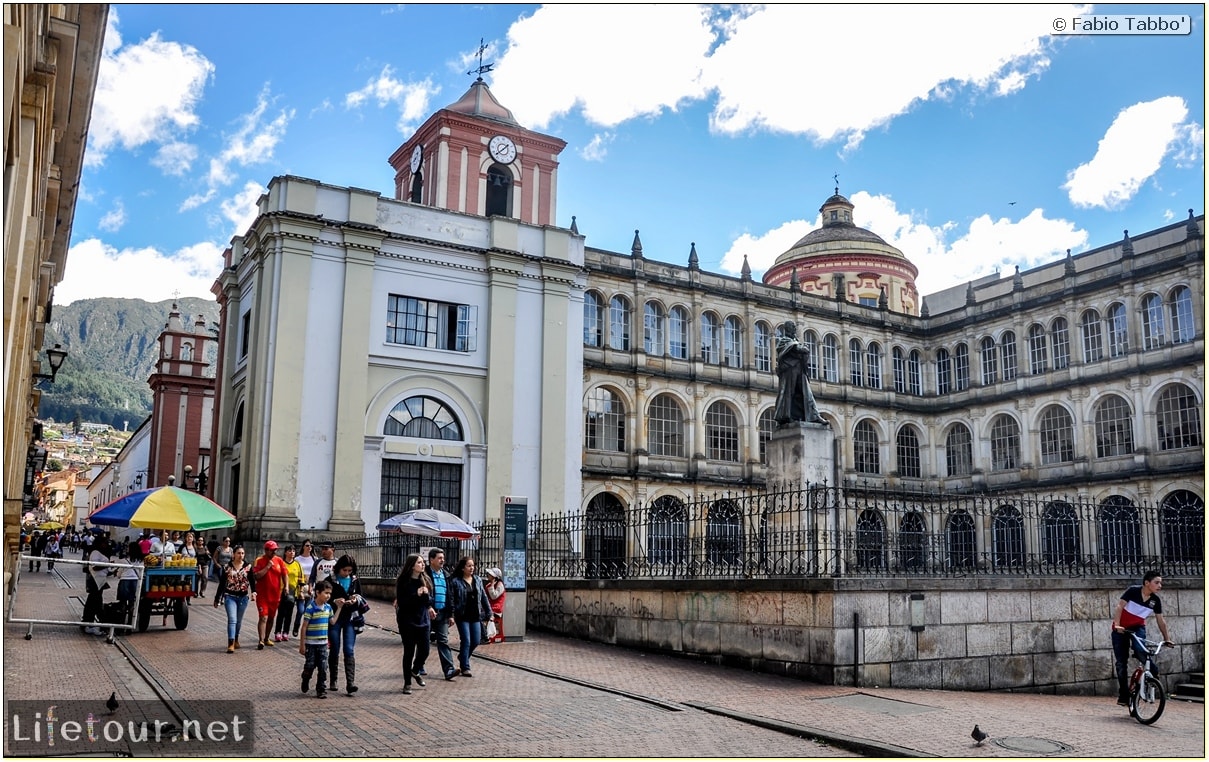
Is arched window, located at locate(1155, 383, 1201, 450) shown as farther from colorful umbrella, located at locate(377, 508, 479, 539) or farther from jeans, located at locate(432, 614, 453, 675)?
jeans, located at locate(432, 614, 453, 675)

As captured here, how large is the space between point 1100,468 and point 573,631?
2584 cm

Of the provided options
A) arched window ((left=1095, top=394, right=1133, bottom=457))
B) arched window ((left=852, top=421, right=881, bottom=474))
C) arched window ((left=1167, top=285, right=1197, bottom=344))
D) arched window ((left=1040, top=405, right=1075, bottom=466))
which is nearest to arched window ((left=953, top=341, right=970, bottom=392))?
arched window ((left=1040, top=405, right=1075, bottom=466))

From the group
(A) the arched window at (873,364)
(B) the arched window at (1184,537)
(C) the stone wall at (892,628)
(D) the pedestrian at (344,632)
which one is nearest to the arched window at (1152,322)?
(A) the arched window at (873,364)

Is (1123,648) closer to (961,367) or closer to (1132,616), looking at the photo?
(1132,616)

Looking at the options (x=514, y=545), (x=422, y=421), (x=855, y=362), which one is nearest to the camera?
(x=514, y=545)

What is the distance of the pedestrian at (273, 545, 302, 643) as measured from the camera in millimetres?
14930

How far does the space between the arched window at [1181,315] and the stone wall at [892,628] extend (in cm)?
2097

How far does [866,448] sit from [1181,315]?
11.7 metres

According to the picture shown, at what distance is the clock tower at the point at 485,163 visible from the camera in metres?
33.4

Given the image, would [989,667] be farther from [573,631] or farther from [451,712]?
[451,712]

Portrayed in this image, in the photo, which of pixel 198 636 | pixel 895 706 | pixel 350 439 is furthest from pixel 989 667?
pixel 350 439

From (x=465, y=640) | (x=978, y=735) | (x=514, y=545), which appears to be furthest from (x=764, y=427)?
(x=978, y=735)

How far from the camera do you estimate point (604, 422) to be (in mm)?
35094

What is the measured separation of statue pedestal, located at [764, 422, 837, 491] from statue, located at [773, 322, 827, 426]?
359 mm
